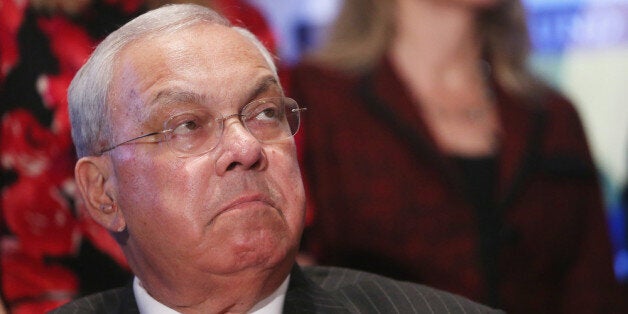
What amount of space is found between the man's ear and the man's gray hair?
0.03 meters

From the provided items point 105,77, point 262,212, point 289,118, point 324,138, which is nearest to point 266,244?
point 262,212

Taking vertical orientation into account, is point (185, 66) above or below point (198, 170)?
above

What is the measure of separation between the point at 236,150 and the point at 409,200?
3.66 ft

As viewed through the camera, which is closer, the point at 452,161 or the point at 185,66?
the point at 185,66

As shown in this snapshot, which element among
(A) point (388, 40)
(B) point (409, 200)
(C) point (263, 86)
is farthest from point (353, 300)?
(A) point (388, 40)

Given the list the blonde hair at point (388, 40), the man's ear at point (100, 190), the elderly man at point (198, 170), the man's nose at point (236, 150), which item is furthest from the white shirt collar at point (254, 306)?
the blonde hair at point (388, 40)

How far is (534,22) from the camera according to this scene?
9.44 feet

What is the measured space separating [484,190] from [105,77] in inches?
52.5

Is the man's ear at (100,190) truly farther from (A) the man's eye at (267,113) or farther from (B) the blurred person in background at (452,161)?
(B) the blurred person in background at (452,161)

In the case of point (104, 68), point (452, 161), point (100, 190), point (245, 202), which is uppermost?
point (104, 68)

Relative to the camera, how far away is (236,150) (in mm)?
1674

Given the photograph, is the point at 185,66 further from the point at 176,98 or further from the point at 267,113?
the point at 267,113

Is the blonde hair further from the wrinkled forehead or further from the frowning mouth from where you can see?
the frowning mouth

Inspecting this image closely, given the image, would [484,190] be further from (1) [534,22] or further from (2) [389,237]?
(1) [534,22]
